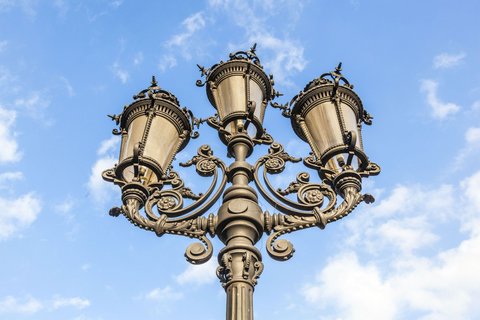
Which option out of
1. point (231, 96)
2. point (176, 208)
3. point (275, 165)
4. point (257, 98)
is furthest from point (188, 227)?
point (257, 98)

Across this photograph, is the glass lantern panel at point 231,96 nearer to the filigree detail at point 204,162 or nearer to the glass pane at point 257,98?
the glass pane at point 257,98

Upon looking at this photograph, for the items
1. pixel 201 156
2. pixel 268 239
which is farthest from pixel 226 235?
pixel 201 156

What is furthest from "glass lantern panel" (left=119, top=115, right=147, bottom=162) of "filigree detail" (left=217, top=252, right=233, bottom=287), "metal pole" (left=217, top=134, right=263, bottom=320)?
"filigree detail" (left=217, top=252, right=233, bottom=287)

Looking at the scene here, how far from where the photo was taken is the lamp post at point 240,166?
15.9 ft

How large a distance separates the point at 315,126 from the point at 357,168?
52 cm

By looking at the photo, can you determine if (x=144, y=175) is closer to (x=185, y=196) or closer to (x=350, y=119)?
(x=185, y=196)

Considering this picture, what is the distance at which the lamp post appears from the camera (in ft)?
15.9

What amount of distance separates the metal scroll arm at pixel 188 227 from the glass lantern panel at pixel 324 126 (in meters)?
1.28

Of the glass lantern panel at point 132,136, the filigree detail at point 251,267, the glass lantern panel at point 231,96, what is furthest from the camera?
the glass lantern panel at point 231,96

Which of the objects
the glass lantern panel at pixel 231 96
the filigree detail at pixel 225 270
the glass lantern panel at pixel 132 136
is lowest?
the filigree detail at pixel 225 270

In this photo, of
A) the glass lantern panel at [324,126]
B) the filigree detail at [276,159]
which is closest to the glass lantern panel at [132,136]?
the filigree detail at [276,159]

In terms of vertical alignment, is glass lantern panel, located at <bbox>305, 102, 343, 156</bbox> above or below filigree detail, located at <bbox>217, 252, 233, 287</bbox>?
above

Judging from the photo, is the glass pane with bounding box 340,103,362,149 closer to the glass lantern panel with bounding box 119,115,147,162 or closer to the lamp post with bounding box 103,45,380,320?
the lamp post with bounding box 103,45,380,320

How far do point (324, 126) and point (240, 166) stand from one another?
96cm
